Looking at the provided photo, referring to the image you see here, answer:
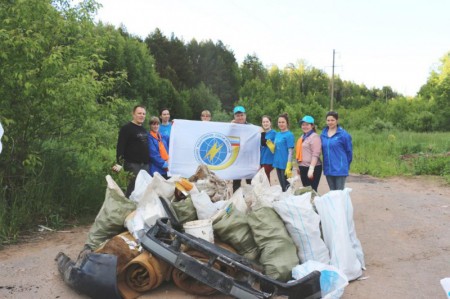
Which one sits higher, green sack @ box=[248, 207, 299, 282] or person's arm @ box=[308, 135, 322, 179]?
person's arm @ box=[308, 135, 322, 179]

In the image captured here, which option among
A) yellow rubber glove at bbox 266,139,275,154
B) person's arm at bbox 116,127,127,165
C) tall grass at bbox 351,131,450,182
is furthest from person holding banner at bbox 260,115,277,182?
tall grass at bbox 351,131,450,182

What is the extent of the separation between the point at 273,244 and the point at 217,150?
9.20 ft

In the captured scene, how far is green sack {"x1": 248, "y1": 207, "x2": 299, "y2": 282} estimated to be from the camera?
394 cm

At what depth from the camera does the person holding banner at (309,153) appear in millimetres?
6074

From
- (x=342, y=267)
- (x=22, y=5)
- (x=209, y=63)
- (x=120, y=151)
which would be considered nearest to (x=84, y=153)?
(x=120, y=151)

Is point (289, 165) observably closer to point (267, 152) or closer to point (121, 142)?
point (267, 152)

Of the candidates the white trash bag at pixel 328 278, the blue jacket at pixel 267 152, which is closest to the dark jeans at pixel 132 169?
the blue jacket at pixel 267 152

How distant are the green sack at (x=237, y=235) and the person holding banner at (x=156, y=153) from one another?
2.36 meters

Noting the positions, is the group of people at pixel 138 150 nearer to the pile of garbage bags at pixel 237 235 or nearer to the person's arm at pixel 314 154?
the pile of garbage bags at pixel 237 235

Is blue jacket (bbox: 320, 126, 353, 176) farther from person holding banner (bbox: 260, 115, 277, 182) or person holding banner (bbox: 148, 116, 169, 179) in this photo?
person holding banner (bbox: 148, 116, 169, 179)

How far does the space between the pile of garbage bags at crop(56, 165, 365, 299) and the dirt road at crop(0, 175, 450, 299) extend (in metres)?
0.20

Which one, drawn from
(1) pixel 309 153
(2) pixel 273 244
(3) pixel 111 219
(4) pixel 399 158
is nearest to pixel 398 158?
(4) pixel 399 158

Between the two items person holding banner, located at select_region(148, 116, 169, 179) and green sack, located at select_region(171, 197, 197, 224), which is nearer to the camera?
green sack, located at select_region(171, 197, 197, 224)

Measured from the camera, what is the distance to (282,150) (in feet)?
21.8
